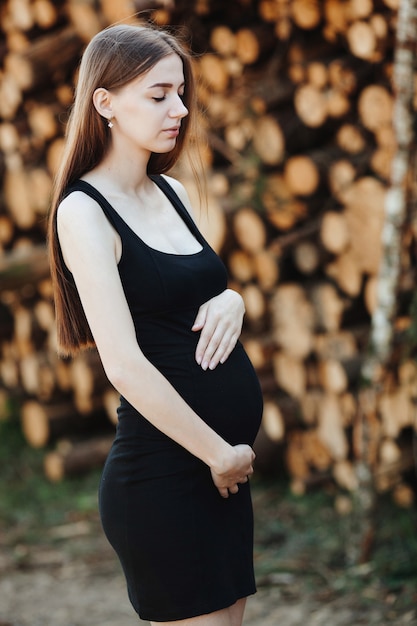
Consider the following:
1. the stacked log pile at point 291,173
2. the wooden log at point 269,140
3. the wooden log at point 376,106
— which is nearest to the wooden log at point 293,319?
the stacked log pile at point 291,173

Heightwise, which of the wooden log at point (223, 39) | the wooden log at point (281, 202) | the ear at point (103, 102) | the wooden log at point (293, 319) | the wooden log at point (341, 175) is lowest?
the wooden log at point (293, 319)

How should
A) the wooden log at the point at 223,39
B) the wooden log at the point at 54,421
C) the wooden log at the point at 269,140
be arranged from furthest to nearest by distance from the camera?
the wooden log at the point at 54,421 < the wooden log at the point at 223,39 < the wooden log at the point at 269,140

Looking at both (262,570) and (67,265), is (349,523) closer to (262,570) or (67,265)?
(262,570)

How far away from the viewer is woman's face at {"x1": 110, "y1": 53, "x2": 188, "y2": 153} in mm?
1826

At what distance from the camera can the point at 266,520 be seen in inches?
160

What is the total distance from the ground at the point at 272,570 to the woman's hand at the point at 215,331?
158 centimetres

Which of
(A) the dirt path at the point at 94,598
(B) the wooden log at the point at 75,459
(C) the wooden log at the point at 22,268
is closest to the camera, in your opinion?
(A) the dirt path at the point at 94,598

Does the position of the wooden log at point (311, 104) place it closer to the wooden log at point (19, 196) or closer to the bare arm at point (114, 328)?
the wooden log at point (19, 196)

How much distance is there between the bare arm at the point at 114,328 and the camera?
170cm

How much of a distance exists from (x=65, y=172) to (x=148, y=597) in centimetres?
86

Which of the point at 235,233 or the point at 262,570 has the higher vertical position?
the point at 235,233

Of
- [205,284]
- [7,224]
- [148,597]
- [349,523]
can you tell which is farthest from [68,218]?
[7,224]

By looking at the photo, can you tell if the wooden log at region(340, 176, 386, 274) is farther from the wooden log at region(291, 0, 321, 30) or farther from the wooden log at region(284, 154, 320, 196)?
the wooden log at region(291, 0, 321, 30)

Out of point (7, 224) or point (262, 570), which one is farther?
point (7, 224)
